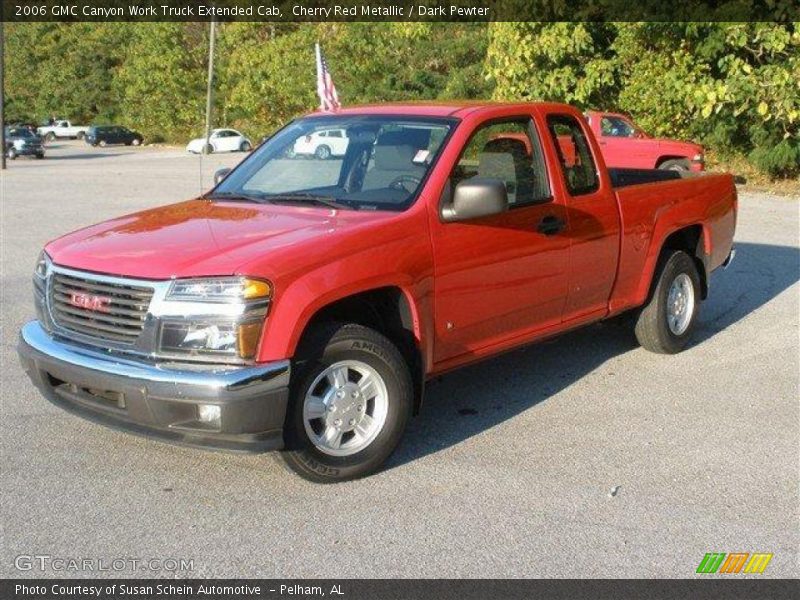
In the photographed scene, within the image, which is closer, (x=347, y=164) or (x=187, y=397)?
(x=187, y=397)

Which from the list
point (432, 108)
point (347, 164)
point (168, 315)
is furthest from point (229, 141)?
point (168, 315)

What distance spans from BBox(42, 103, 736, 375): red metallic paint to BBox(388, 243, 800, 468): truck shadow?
0.44 m

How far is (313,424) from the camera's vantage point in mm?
4672

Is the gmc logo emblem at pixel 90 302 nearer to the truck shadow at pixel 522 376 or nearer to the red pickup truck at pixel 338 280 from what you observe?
the red pickup truck at pixel 338 280

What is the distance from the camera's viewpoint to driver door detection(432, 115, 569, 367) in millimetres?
5145

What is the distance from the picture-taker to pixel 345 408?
15.4ft

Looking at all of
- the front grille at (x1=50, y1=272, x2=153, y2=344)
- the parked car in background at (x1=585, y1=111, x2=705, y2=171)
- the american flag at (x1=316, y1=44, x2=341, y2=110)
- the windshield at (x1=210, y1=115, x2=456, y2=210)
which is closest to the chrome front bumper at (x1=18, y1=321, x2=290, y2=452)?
the front grille at (x1=50, y1=272, x2=153, y2=344)

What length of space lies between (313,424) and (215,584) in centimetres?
110

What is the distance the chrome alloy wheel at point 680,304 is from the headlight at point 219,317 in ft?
12.8

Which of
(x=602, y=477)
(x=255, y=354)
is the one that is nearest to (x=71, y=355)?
(x=255, y=354)

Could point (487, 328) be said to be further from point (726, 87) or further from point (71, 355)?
point (726, 87)

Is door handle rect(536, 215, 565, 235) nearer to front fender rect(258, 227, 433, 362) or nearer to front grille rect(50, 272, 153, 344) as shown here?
front fender rect(258, 227, 433, 362)

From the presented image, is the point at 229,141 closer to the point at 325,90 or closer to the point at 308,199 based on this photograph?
the point at 325,90

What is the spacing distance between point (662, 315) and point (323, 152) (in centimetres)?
286
